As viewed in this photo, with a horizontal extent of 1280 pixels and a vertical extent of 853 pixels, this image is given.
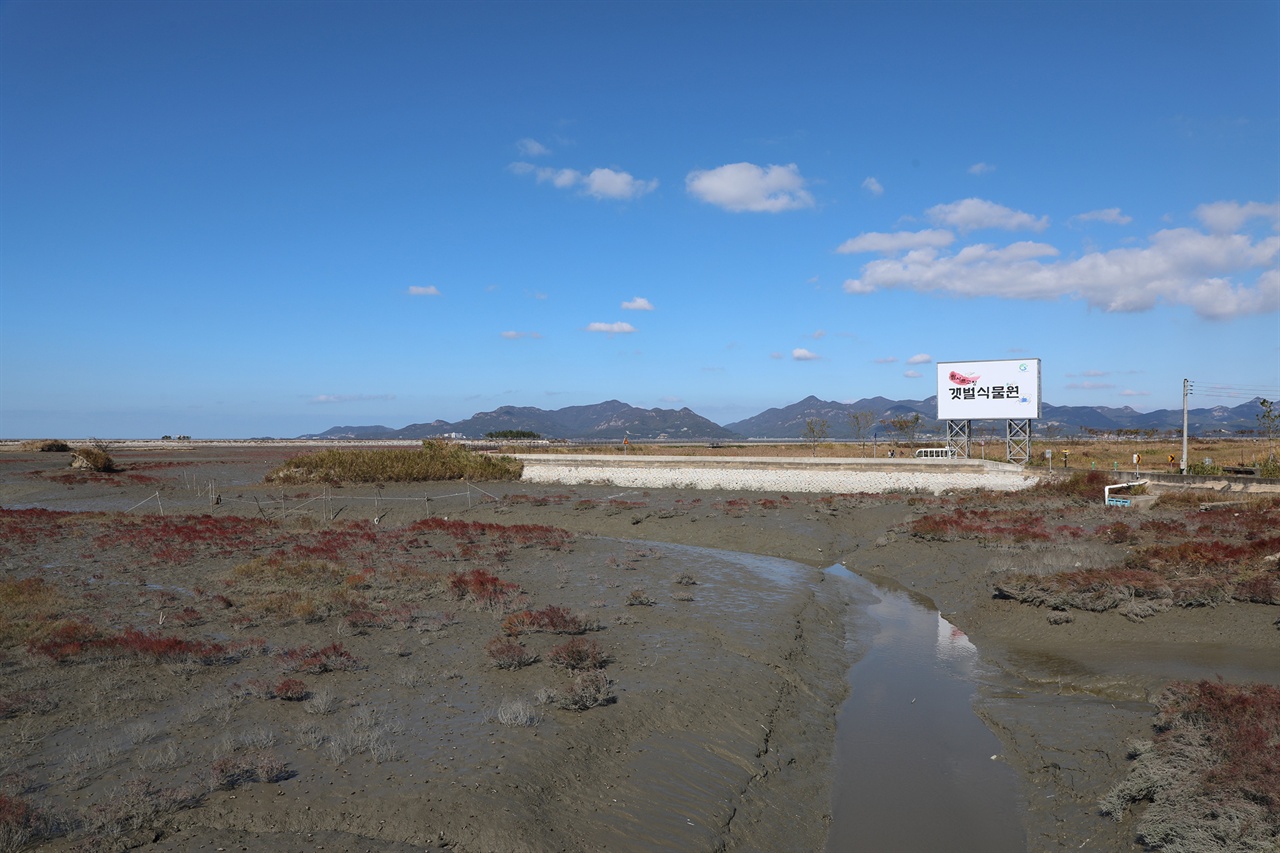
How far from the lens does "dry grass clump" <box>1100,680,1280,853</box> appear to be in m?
7.03

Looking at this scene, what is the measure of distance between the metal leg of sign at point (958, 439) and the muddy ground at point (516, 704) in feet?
86.3

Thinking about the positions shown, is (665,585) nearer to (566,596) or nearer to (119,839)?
(566,596)

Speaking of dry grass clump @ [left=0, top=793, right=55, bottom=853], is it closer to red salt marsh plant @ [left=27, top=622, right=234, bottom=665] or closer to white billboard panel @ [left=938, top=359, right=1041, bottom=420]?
red salt marsh plant @ [left=27, top=622, right=234, bottom=665]

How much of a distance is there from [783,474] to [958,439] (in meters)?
12.8

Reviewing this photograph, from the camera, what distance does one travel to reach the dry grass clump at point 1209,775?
7.03 m

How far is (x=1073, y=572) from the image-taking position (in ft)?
61.2

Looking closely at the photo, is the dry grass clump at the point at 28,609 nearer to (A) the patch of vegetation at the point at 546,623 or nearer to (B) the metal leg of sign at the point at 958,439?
(A) the patch of vegetation at the point at 546,623

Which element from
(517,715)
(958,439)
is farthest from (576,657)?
(958,439)

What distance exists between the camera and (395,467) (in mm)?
55594

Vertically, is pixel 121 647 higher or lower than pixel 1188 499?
lower

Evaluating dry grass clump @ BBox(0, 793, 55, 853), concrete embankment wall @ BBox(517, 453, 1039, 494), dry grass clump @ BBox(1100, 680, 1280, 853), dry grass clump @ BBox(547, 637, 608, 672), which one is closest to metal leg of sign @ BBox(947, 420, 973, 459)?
concrete embankment wall @ BBox(517, 453, 1039, 494)

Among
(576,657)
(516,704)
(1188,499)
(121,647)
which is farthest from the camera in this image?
(1188,499)

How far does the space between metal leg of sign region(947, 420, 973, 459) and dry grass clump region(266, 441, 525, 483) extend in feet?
101

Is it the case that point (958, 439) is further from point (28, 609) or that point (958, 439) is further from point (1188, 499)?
point (28, 609)
